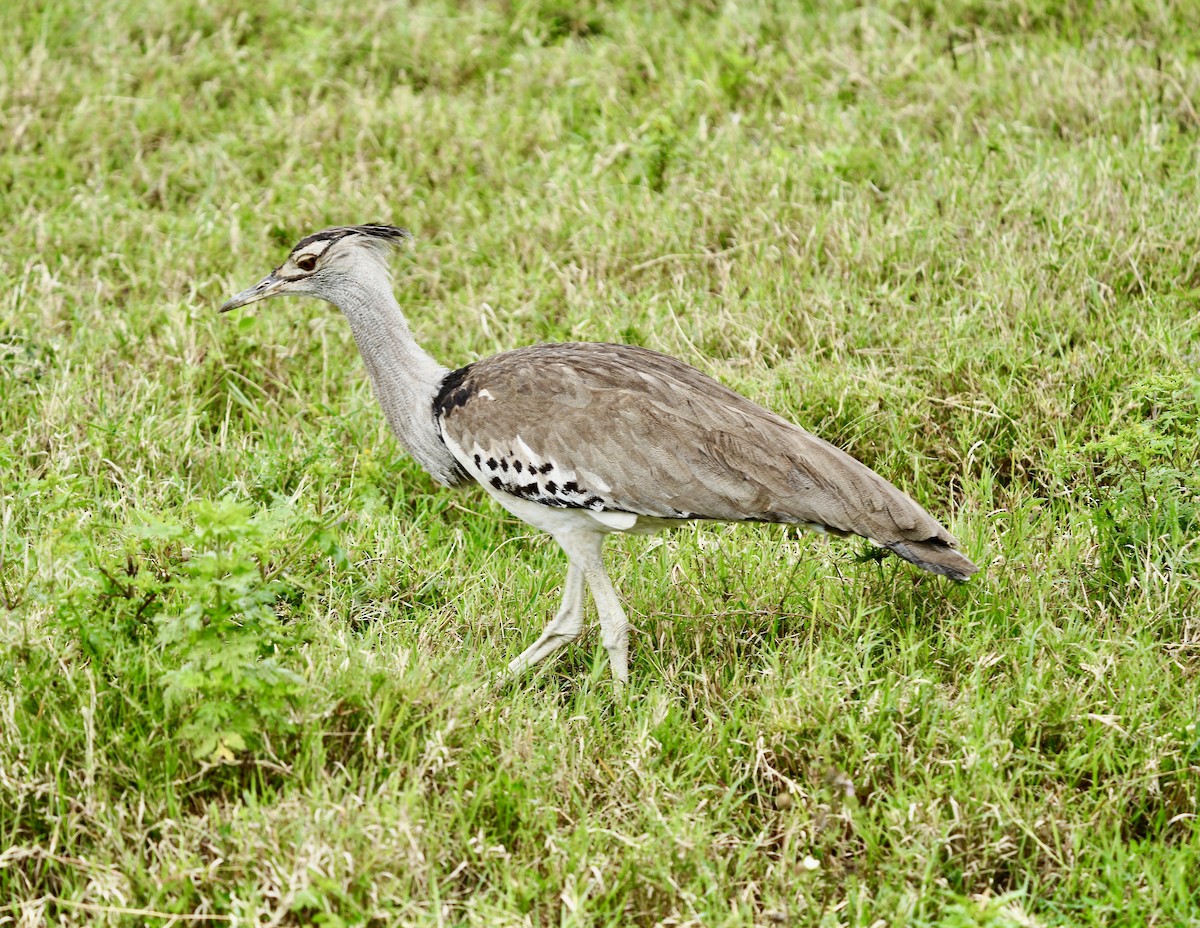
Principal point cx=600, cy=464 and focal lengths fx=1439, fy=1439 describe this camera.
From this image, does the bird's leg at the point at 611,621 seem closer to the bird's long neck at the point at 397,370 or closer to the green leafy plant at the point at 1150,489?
the bird's long neck at the point at 397,370

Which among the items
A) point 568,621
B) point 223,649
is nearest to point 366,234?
point 568,621

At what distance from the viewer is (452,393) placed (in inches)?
155

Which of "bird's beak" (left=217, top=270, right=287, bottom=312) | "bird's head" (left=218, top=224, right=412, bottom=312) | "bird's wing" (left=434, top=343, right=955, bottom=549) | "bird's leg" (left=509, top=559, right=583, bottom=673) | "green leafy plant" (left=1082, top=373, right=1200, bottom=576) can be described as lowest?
"bird's leg" (left=509, top=559, right=583, bottom=673)

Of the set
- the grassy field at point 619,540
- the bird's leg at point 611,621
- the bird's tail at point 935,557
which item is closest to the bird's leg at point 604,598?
the bird's leg at point 611,621

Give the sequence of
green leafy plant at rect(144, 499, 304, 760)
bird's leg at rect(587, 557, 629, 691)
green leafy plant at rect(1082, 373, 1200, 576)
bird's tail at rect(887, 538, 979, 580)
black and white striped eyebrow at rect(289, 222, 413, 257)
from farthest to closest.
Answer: black and white striped eyebrow at rect(289, 222, 413, 257)
green leafy plant at rect(1082, 373, 1200, 576)
bird's leg at rect(587, 557, 629, 691)
bird's tail at rect(887, 538, 979, 580)
green leafy plant at rect(144, 499, 304, 760)

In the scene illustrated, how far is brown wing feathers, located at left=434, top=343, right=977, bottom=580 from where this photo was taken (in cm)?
362

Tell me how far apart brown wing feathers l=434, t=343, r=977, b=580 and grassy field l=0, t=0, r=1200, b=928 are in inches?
11.1

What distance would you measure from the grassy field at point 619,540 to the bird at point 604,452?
0.27 m

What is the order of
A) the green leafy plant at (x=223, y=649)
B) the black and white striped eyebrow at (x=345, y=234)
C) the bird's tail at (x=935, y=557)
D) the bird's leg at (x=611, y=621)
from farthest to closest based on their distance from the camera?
1. the black and white striped eyebrow at (x=345, y=234)
2. the bird's leg at (x=611, y=621)
3. the bird's tail at (x=935, y=557)
4. the green leafy plant at (x=223, y=649)

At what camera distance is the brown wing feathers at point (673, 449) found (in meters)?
3.62

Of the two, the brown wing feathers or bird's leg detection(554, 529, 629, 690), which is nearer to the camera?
the brown wing feathers

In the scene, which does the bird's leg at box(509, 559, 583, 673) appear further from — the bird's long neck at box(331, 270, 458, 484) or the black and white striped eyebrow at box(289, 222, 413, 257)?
the black and white striped eyebrow at box(289, 222, 413, 257)

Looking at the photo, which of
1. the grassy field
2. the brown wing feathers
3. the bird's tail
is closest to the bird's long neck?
the brown wing feathers

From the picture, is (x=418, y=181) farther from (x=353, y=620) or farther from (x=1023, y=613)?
(x=1023, y=613)
